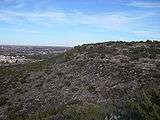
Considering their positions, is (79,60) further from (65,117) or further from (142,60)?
(65,117)

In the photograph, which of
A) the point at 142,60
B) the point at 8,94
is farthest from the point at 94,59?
the point at 8,94

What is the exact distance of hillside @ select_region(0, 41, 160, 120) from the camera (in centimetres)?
1523

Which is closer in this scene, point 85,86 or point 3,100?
point 85,86

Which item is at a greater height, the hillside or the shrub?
the hillside

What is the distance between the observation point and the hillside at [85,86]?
50.0 ft

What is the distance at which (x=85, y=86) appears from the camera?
2266cm

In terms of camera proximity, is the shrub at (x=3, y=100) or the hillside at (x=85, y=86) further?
the shrub at (x=3, y=100)

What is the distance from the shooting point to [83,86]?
22.8 meters

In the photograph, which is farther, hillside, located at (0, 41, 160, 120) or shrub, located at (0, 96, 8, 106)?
shrub, located at (0, 96, 8, 106)

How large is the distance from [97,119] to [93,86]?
37.9ft

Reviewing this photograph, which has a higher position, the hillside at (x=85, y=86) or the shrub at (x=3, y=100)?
the hillside at (x=85, y=86)

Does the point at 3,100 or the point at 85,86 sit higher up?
the point at 85,86

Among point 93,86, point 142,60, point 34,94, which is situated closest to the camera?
point 93,86

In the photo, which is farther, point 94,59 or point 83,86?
point 94,59
